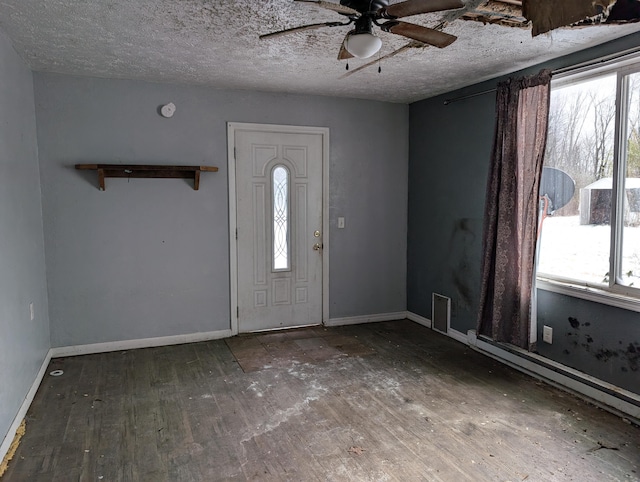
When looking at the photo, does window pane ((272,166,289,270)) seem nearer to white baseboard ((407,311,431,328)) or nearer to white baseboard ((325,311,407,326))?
white baseboard ((325,311,407,326))

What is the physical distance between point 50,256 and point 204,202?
1.37 metres

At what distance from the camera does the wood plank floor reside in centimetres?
238

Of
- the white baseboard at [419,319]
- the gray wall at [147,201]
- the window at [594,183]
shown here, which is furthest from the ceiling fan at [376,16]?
the white baseboard at [419,319]

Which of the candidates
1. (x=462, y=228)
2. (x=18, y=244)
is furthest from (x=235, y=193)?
(x=462, y=228)

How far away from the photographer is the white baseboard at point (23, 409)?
2477 mm

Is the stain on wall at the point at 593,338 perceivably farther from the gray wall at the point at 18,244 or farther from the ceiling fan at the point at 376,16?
the gray wall at the point at 18,244

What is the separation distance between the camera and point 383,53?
10.9 ft

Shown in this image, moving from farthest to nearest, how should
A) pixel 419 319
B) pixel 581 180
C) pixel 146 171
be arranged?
1. pixel 419 319
2. pixel 146 171
3. pixel 581 180

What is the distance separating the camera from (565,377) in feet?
10.9

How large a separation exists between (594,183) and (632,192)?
27cm

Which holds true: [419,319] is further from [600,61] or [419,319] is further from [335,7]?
[335,7]

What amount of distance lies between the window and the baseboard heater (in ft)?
2.05

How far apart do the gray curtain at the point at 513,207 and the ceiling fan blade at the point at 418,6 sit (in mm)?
1778

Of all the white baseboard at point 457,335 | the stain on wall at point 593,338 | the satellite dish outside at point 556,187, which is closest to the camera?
the stain on wall at point 593,338
